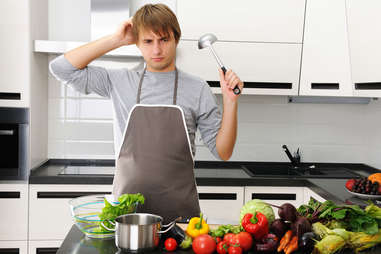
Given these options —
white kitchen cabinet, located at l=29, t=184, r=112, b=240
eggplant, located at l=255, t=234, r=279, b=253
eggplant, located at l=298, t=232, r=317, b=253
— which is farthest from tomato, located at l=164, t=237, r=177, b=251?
white kitchen cabinet, located at l=29, t=184, r=112, b=240

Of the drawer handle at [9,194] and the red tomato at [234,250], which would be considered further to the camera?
the drawer handle at [9,194]

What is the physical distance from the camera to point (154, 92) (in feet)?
5.78

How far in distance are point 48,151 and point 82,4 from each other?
108 cm

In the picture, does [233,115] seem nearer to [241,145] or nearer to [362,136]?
[241,145]

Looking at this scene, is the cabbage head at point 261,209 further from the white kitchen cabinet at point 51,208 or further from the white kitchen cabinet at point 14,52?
the white kitchen cabinet at point 14,52

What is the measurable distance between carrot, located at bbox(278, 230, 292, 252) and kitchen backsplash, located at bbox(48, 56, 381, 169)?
73.7 inches

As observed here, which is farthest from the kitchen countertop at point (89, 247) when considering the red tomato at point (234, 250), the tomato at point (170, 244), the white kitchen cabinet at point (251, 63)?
the white kitchen cabinet at point (251, 63)

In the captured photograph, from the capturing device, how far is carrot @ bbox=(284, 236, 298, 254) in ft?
4.08

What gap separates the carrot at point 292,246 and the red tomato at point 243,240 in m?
0.11

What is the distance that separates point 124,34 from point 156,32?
0.19 m

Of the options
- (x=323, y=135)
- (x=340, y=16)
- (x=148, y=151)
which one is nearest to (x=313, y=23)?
(x=340, y=16)

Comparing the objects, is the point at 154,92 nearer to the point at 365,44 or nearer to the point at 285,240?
the point at 285,240

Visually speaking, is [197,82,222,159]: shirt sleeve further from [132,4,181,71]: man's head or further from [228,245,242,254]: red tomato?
[228,245,242,254]: red tomato

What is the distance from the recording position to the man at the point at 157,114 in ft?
5.48
